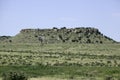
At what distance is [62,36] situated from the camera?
7303 inches

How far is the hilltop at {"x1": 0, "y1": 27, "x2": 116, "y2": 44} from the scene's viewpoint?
18200 centimetres

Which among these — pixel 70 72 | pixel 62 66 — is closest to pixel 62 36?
pixel 62 66

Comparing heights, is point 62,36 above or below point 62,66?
above

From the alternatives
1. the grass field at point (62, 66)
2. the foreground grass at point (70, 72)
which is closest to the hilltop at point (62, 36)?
the grass field at point (62, 66)

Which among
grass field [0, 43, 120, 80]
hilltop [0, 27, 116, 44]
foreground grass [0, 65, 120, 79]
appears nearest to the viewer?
grass field [0, 43, 120, 80]

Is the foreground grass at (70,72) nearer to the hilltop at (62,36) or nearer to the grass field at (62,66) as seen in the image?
the grass field at (62,66)

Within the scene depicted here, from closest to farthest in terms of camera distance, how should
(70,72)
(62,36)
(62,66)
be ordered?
(70,72) < (62,66) < (62,36)

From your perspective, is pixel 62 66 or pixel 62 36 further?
pixel 62 36

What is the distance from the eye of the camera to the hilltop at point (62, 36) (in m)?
182

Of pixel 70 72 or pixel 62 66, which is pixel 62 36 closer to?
pixel 62 66

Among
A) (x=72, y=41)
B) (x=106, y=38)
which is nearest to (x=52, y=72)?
(x=72, y=41)

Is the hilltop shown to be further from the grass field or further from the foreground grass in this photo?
the foreground grass

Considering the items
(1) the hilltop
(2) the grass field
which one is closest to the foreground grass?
(2) the grass field

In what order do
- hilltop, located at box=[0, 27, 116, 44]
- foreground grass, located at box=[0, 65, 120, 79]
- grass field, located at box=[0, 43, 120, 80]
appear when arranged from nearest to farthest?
grass field, located at box=[0, 43, 120, 80] < foreground grass, located at box=[0, 65, 120, 79] < hilltop, located at box=[0, 27, 116, 44]
